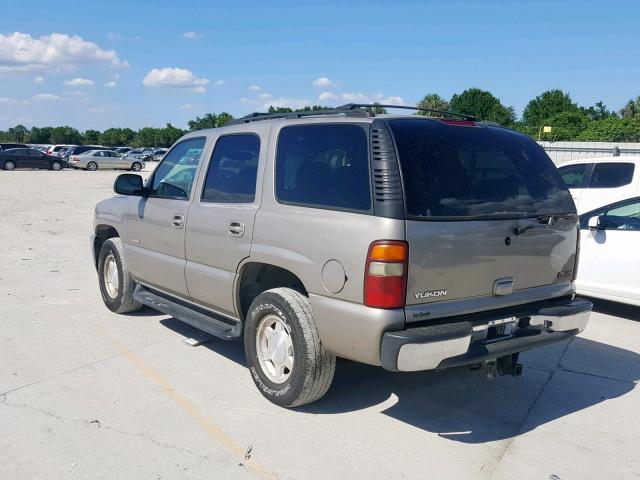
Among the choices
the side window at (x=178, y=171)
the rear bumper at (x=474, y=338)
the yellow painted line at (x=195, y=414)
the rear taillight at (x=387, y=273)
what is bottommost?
the yellow painted line at (x=195, y=414)

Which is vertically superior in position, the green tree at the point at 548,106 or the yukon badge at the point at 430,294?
the green tree at the point at 548,106

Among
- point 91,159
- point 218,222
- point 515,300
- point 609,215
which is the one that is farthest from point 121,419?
point 91,159

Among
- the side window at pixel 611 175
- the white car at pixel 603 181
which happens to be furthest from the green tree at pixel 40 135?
the side window at pixel 611 175

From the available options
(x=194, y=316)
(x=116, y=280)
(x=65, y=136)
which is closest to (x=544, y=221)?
(x=194, y=316)

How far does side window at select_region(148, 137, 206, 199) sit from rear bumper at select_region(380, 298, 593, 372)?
103 inches

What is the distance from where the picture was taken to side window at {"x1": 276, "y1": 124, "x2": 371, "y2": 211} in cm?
379

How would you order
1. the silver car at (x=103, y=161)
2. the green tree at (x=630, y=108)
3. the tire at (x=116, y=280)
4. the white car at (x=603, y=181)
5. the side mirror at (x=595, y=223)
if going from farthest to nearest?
1. the green tree at (x=630, y=108)
2. the silver car at (x=103, y=161)
3. the white car at (x=603, y=181)
4. the side mirror at (x=595, y=223)
5. the tire at (x=116, y=280)

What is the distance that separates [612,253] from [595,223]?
0.39m

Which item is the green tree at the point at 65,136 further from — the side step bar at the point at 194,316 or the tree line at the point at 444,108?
the side step bar at the point at 194,316

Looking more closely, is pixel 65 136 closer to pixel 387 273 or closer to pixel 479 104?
pixel 479 104

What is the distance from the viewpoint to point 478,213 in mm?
3822

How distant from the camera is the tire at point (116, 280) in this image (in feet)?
20.9

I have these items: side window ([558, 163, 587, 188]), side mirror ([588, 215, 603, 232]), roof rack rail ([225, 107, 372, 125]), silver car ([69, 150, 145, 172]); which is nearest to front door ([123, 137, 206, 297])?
roof rack rail ([225, 107, 372, 125])

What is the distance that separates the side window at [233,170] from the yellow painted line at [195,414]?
4.88 feet
